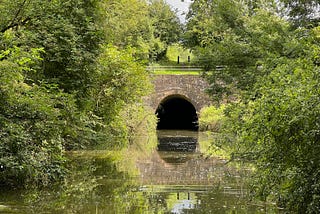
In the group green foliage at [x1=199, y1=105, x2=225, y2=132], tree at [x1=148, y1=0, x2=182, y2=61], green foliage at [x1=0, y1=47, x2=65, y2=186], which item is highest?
tree at [x1=148, y1=0, x2=182, y2=61]

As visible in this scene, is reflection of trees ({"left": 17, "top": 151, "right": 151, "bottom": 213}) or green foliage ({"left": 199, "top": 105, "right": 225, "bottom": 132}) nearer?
reflection of trees ({"left": 17, "top": 151, "right": 151, "bottom": 213})

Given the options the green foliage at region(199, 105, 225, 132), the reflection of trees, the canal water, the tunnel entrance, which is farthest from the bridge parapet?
the reflection of trees

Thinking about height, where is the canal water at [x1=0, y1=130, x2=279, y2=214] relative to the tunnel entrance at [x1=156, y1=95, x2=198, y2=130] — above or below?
below

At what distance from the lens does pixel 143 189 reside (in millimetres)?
12805

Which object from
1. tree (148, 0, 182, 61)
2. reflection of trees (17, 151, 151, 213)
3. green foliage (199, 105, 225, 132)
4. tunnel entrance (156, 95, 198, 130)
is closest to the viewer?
reflection of trees (17, 151, 151, 213)

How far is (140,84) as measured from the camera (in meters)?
22.2

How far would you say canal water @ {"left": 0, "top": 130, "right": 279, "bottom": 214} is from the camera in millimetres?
10414

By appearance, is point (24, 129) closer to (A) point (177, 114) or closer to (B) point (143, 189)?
(B) point (143, 189)

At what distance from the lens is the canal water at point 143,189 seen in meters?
10.4

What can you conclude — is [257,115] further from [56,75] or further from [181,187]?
[56,75]

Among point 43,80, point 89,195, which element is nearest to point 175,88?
point 43,80

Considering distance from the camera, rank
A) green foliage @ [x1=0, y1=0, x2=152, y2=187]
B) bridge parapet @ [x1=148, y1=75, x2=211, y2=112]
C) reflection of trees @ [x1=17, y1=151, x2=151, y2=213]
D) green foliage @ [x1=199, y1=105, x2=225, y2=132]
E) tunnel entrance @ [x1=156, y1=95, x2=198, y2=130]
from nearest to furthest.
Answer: reflection of trees @ [x1=17, y1=151, x2=151, y2=213]
green foliage @ [x1=0, y1=0, x2=152, y2=187]
green foliage @ [x1=199, y1=105, x2=225, y2=132]
bridge parapet @ [x1=148, y1=75, x2=211, y2=112]
tunnel entrance @ [x1=156, y1=95, x2=198, y2=130]

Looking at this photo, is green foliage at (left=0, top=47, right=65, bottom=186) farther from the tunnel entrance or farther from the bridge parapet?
the tunnel entrance

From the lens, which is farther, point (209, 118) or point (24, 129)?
point (209, 118)
